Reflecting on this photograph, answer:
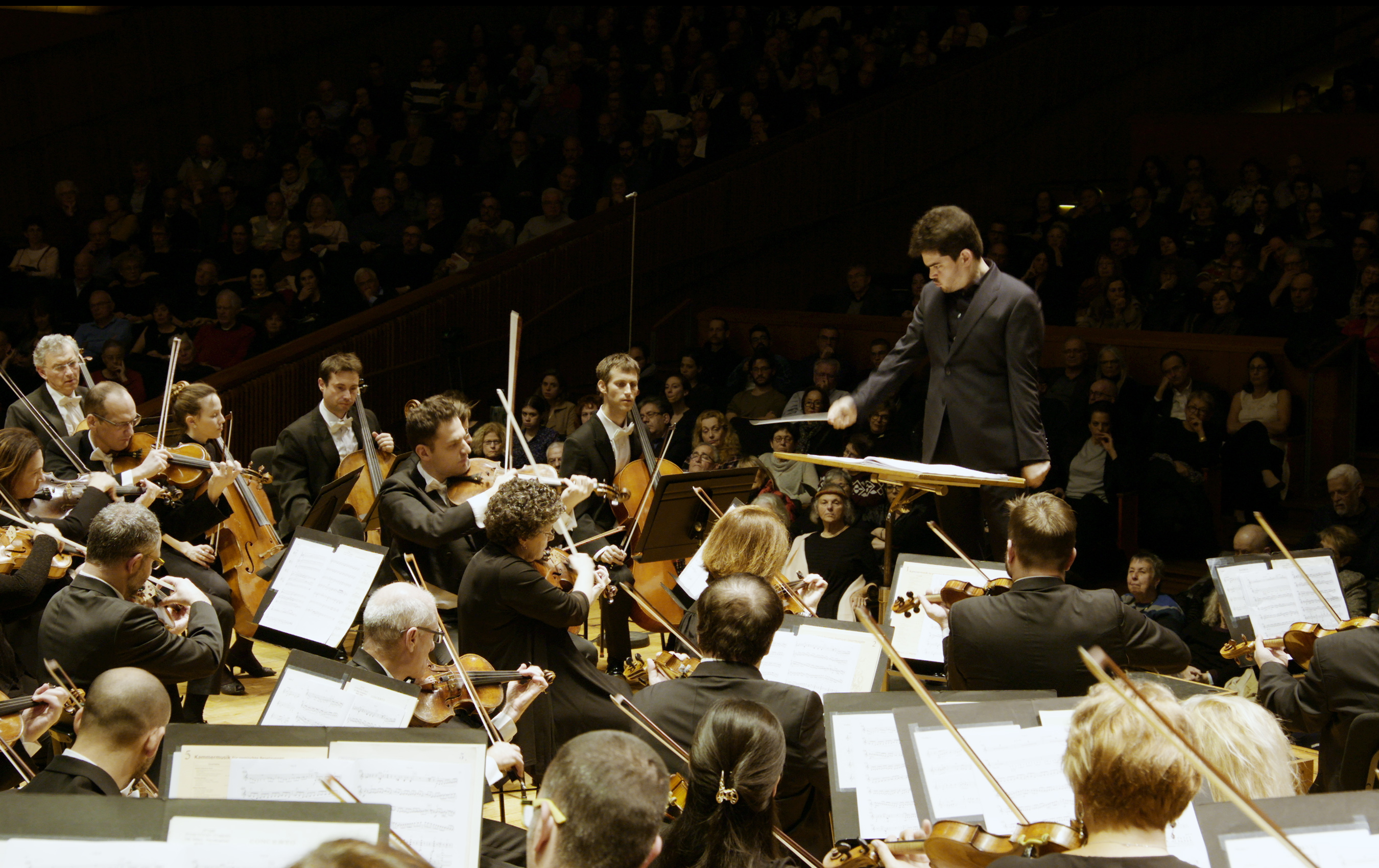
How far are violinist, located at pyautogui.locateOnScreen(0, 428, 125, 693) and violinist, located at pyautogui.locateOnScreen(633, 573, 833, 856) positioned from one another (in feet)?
5.91

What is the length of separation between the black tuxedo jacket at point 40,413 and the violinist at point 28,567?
95 centimetres

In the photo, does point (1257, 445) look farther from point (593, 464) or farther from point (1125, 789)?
point (1125, 789)

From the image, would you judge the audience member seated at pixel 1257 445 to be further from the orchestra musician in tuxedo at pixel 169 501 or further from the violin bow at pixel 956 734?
the orchestra musician in tuxedo at pixel 169 501

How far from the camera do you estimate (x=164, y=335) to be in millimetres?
8195

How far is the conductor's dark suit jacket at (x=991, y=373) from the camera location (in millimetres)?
3715

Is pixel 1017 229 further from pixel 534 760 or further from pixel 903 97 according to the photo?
pixel 534 760

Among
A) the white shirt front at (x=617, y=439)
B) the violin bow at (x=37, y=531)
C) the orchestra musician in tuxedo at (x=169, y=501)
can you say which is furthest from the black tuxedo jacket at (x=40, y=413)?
the white shirt front at (x=617, y=439)

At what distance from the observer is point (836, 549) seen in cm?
552

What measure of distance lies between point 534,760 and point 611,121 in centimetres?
698

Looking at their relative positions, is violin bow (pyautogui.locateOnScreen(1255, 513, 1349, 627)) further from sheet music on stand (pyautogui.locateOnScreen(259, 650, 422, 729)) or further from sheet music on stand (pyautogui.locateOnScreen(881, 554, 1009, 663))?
sheet music on stand (pyautogui.locateOnScreen(259, 650, 422, 729))

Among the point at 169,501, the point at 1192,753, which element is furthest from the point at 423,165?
the point at 1192,753

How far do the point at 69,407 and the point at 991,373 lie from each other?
3.72 m

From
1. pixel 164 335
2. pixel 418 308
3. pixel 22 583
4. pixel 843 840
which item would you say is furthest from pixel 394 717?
pixel 164 335

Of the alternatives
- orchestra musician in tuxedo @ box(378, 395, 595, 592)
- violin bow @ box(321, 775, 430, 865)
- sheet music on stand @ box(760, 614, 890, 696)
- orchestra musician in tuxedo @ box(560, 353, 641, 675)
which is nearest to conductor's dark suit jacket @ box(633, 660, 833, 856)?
sheet music on stand @ box(760, 614, 890, 696)
